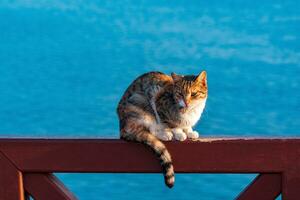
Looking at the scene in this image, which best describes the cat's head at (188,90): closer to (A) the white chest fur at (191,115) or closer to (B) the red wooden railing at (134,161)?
(A) the white chest fur at (191,115)

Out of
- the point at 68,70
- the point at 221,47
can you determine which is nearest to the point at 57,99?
the point at 68,70

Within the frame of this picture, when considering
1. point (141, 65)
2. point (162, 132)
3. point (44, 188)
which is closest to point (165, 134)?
point (162, 132)

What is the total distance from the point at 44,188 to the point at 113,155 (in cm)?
23

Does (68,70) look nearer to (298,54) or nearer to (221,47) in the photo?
(221,47)

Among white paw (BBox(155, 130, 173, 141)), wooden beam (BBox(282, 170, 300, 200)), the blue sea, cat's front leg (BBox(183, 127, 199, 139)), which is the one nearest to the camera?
wooden beam (BBox(282, 170, 300, 200))

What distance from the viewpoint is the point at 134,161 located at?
2.27 metres

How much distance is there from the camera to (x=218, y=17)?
1091cm

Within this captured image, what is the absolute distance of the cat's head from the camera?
2.92m

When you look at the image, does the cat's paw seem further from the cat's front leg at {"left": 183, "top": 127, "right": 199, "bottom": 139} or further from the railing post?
the railing post

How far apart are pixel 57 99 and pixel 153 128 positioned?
18.6ft

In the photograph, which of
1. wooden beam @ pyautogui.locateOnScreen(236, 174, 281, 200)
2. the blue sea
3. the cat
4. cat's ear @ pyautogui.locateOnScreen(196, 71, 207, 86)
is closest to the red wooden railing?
wooden beam @ pyautogui.locateOnScreen(236, 174, 281, 200)

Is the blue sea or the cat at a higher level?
the blue sea

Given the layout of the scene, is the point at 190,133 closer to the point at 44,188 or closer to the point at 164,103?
the point at 164,103

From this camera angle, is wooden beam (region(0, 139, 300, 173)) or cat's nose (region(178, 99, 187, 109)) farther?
→ cat's nose (region(178, 99, 187, 109))
